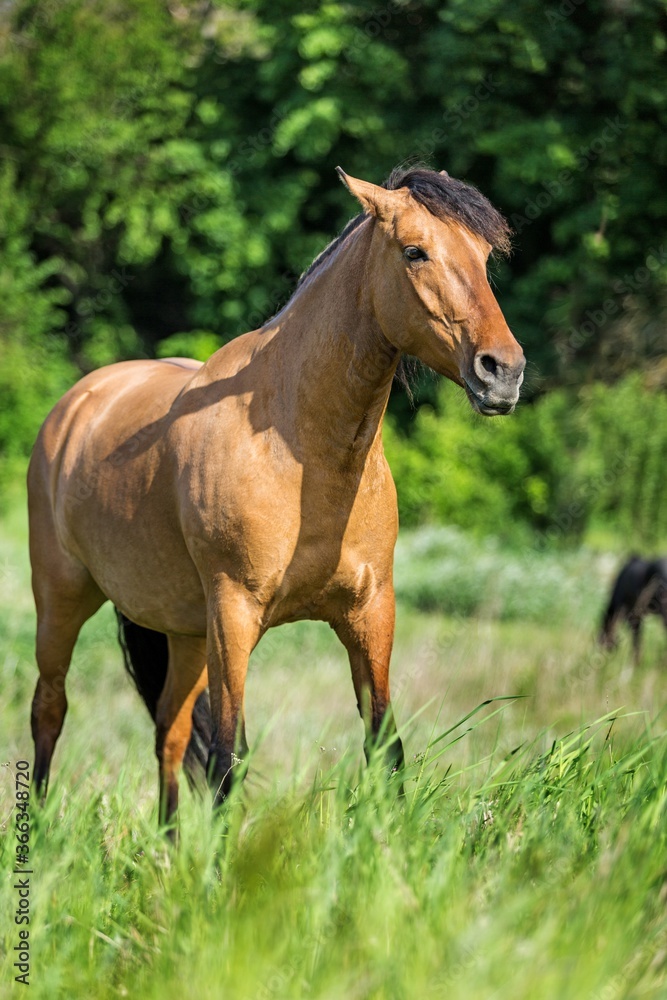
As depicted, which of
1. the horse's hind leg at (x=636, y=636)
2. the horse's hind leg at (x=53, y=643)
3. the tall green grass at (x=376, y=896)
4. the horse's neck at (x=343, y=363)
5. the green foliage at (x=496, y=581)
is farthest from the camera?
the green foliage at (x=496, y=581)

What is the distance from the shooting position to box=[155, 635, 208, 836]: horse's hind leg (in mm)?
4652

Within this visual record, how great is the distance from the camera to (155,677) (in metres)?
4.94

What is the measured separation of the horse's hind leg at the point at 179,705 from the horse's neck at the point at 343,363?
1.54 meters

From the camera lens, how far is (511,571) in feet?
43.8

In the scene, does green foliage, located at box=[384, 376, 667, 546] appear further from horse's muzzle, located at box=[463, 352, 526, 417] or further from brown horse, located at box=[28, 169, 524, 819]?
horse's muzzle, located at box=[463, 352, 526, 417]

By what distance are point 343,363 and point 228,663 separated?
0.95m

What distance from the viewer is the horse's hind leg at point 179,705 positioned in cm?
465

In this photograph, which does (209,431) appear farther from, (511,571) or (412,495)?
(412,495)

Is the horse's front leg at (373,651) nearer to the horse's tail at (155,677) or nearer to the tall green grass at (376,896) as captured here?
the tall green grass at (376,896)

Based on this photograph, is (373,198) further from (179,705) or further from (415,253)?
(179,705)

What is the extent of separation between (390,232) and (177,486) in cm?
108

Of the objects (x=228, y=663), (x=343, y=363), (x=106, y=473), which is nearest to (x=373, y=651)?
(x=228, y=663)

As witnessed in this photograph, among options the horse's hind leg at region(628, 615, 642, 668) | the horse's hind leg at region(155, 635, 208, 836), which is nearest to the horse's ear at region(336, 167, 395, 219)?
the horse's hind leg at region(155, 635, 208, 836)

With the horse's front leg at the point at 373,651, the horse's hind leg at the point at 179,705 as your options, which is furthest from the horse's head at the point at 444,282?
the horse's hind leg at the point at 179,705
